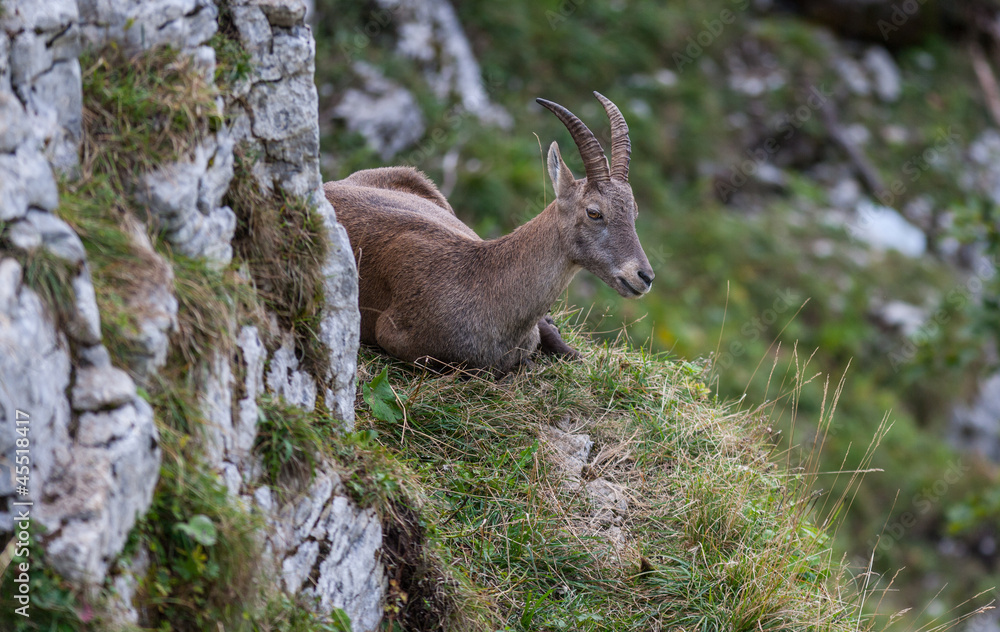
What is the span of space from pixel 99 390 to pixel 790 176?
16.8 meters

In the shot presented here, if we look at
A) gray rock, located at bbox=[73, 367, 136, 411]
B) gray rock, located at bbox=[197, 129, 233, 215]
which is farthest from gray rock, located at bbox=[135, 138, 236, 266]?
gray rock, located at bbox=[73, 367, 136, 411]

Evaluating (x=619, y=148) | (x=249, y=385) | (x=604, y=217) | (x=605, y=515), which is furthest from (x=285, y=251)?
(x=619, y=148)

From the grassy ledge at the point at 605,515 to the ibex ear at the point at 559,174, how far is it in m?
1.21

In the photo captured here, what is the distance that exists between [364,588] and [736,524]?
2.28 metres

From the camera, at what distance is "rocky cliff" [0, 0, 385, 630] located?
2756 millimetres

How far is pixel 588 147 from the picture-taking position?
5918 millimetres

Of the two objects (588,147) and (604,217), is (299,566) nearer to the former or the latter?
(604,217)

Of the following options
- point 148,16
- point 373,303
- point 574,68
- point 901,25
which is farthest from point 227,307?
point 901,25

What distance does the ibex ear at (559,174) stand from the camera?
20.1ft

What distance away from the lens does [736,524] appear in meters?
5.08

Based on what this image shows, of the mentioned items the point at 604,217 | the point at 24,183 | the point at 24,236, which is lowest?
the point at 604,217

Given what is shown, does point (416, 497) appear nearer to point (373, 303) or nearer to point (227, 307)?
point (227, 307)

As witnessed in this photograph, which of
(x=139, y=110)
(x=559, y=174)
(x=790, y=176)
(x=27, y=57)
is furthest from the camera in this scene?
(x=790, y=176)

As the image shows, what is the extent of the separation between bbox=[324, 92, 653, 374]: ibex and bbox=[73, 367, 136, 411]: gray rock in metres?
2.91
